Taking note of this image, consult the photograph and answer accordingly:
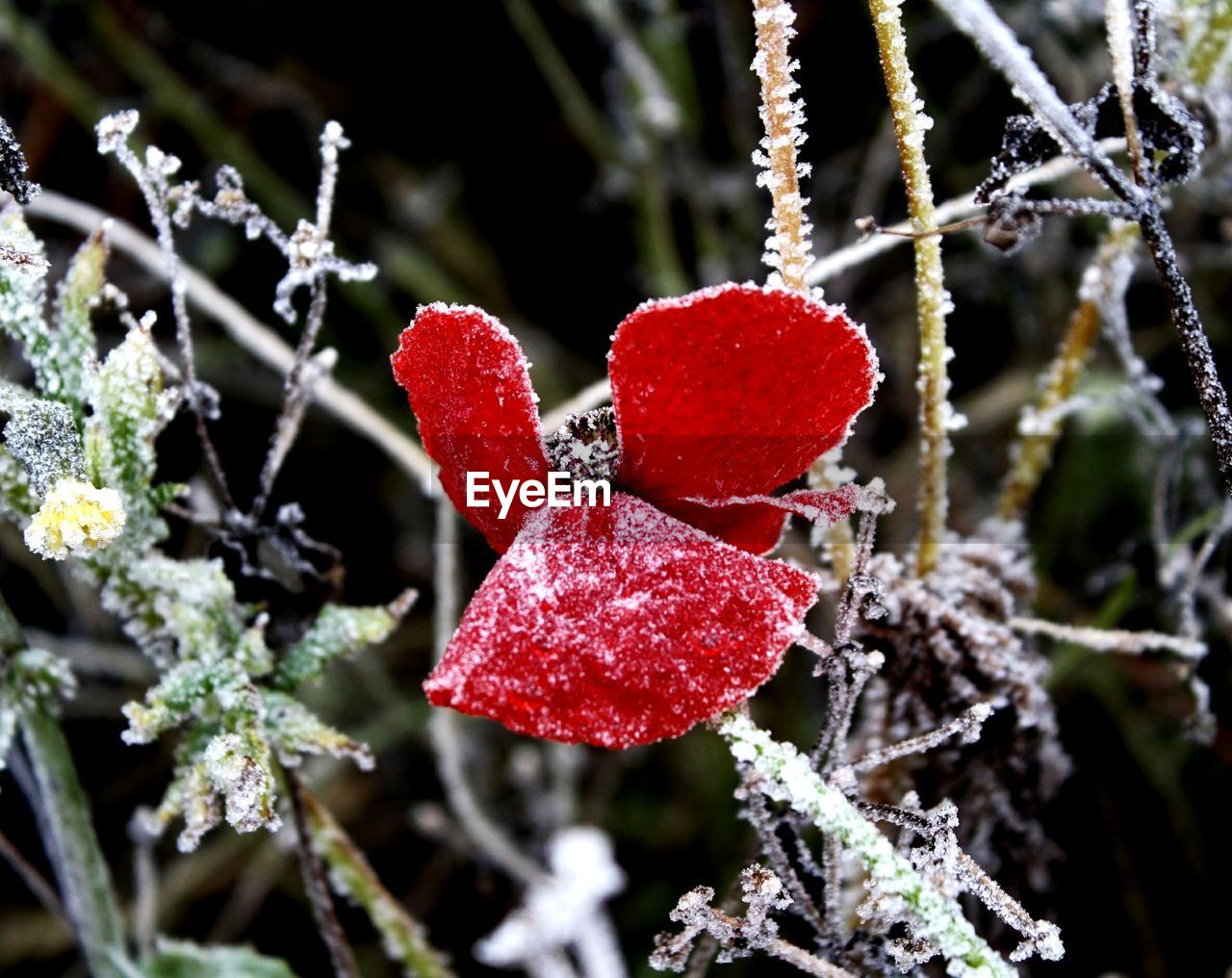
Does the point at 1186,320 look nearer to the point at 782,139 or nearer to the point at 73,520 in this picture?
the point at 782,139

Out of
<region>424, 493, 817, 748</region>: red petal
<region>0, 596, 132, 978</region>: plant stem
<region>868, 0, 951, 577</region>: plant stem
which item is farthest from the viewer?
<region>0, 596, 132, 978</region>: plant stem

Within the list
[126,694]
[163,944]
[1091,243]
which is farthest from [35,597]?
[1091,243]

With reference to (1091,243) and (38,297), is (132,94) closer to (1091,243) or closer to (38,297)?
(38,297)

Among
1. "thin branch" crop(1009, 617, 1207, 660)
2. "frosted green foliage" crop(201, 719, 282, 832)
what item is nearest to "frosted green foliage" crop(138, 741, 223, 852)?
"frosted green foliage" crop(201, 719, 282, 832)

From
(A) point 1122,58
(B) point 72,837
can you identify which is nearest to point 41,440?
(B) point 72,837

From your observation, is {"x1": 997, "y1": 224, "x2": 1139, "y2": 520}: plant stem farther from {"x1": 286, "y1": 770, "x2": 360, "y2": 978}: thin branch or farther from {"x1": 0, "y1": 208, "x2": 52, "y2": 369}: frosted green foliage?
{"x1": 0, "y1": 208, "x2": 52, "y2": 369}: frosted green foliage

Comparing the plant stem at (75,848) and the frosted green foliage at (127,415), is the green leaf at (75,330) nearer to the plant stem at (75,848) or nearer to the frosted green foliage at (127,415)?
the frosted green foliage at (127,415)
